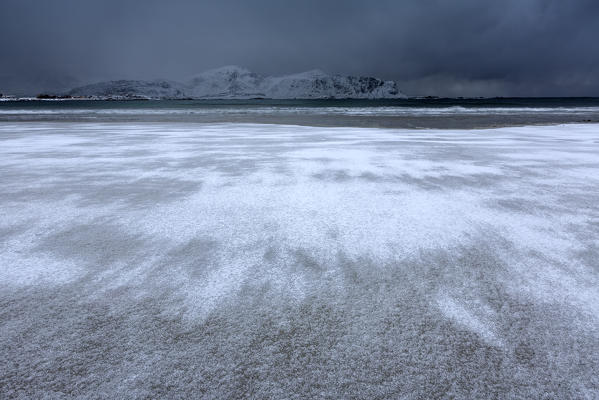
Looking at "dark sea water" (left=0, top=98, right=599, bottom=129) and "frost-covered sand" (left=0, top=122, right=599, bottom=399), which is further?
"dark sea water" (left=0, top=98, right=599, bottom=129)

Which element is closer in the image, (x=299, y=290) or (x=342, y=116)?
(x=299, y=290)

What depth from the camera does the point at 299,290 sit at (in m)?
1.90

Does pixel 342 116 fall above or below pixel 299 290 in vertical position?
above

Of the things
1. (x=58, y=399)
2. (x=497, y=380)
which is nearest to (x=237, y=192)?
(x=58, y=399)

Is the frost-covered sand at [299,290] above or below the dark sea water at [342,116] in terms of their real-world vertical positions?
below

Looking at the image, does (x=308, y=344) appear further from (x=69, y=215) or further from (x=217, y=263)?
(x=69, y=215)

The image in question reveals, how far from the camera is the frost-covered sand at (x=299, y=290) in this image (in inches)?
52.2

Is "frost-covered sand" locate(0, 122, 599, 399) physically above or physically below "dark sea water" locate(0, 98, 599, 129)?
below

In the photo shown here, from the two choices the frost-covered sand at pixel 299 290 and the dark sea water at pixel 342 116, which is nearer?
the frost-covered sand at pixel 299 290

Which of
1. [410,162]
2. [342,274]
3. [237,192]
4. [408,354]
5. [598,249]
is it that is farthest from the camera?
[410,162]

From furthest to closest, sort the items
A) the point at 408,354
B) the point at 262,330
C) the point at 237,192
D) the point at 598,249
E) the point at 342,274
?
the point at 237,192, the point at 598,249, the point at 342,274, the point at 262,330, the point at 408,354

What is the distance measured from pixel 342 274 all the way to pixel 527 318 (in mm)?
961

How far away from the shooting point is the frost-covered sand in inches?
52.2

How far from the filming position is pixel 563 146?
7.55 m
